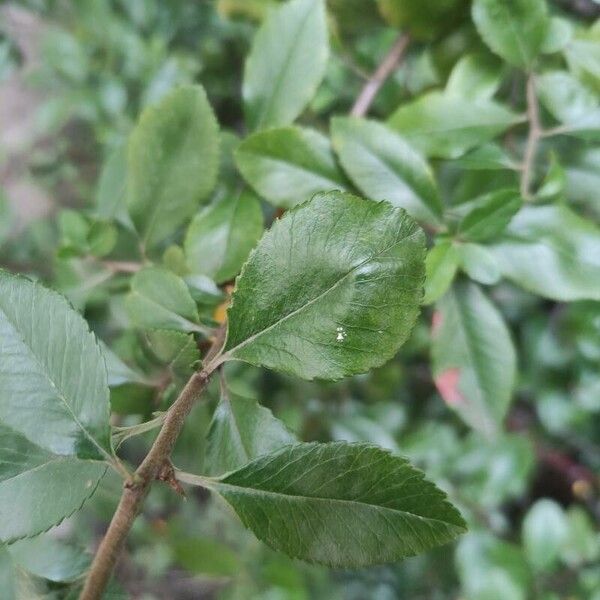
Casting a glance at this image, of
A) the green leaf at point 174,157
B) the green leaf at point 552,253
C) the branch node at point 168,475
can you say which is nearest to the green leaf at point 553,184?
the green leaf at point 552,253

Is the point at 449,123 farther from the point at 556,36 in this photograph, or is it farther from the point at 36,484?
the point at 36,484

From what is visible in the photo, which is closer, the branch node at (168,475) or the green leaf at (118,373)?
the branch node at (168,475)

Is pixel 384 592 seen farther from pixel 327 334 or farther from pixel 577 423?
pixel 327 334

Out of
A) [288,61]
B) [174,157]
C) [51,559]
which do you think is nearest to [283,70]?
[288,61]

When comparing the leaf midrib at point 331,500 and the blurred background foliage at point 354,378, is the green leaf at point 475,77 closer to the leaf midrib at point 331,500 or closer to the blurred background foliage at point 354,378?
the blurred background foliage at point 354,378

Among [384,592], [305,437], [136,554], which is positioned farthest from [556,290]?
[136,554]

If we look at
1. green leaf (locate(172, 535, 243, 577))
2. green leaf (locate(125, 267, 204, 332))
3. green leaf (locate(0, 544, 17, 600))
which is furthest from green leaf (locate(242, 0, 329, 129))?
green leaf (locate(172, 535, 243, 577))
